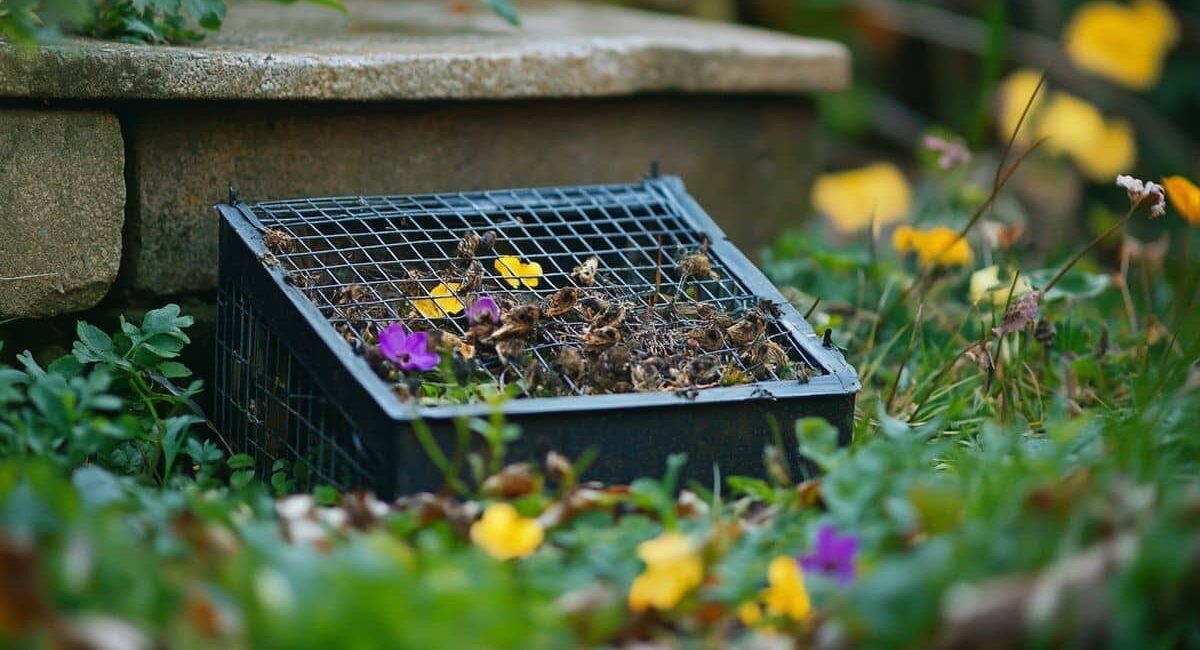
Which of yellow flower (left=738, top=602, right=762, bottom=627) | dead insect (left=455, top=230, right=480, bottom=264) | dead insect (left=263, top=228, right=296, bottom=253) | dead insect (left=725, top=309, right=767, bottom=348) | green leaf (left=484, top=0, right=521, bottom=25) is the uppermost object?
green leaf (left=484, top=0, right=521, bottom=25)

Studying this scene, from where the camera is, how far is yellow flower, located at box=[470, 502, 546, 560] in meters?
1.44

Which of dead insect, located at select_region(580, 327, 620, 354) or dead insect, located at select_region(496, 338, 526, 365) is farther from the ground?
dead insect, located at select_region(580, 327, 620, 354)

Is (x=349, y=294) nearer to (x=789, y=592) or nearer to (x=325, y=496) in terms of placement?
(x=325, y=496)

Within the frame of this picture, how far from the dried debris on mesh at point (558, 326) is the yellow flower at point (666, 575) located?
45 centimetres

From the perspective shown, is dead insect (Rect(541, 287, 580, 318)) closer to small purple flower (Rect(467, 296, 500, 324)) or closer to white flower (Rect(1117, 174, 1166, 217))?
small purple flower (Rect(467, 296, 500, 324))

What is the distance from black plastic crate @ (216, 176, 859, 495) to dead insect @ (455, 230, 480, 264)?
1.1 inches

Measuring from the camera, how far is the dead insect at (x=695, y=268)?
217 cm

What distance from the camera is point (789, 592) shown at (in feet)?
4.55

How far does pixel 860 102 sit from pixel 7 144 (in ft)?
13.0

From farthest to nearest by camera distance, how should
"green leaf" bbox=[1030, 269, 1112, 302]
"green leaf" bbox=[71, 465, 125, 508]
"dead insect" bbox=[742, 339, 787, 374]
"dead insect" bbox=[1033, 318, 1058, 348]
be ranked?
1. "green leaf" bbox=[1030, 269, 1112, 302]
2. "dead insect" bbox=[1033, 318, 1058, 348]
3. "dead insect" bbox=[742, 339, 787, 374]
4. "green leaf" bbox=[71, 465, 125, 508]

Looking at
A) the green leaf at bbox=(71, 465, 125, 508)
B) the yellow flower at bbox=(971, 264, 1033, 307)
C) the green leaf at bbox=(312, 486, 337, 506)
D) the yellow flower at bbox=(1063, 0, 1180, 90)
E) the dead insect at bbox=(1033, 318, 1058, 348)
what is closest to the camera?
the green leaf at bbox=(71, 465, 125, 508)

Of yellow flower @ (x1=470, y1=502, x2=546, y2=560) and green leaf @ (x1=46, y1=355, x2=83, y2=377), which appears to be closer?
yellow flower @ (x1=470, y1=502, x2=546, y2=560)

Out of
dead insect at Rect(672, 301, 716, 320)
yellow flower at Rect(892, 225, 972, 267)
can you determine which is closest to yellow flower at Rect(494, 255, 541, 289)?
dead insect at Rect(672, 301, 716, 320)

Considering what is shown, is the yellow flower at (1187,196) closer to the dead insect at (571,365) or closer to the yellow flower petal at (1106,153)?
the dead insect at (571,365)
